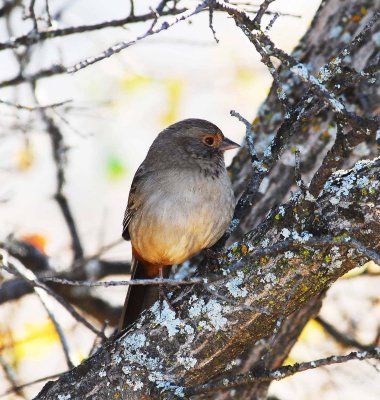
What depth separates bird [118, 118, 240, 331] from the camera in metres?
4.47

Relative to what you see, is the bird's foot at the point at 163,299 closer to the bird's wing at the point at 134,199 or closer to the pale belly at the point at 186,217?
the pale belly at the point at 186,217

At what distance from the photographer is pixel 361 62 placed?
5207mm

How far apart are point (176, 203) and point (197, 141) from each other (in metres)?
0.67

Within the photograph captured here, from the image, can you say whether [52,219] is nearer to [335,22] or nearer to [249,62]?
[249,62]

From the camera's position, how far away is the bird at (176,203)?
4473 millimetres

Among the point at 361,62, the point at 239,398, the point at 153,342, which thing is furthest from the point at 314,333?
the point at 153,342

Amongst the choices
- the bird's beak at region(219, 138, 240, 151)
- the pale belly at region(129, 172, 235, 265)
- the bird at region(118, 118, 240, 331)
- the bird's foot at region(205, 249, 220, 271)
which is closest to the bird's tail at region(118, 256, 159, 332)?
the bird at region(118, 118, 240, 331)

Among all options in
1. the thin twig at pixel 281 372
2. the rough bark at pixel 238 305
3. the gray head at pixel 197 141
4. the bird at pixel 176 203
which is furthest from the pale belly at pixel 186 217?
the thin twig at pixel 281 372

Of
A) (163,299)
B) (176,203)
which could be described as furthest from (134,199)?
(163,299)

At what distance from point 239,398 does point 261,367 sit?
1.53 meters

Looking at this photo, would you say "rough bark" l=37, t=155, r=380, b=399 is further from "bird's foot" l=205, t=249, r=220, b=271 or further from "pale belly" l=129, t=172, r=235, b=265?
"pale belly" l=129, t=172, r=235, b=265

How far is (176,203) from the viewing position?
14.7ft

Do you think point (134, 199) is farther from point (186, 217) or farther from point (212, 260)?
point (212, 260)

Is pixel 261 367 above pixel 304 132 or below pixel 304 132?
below
